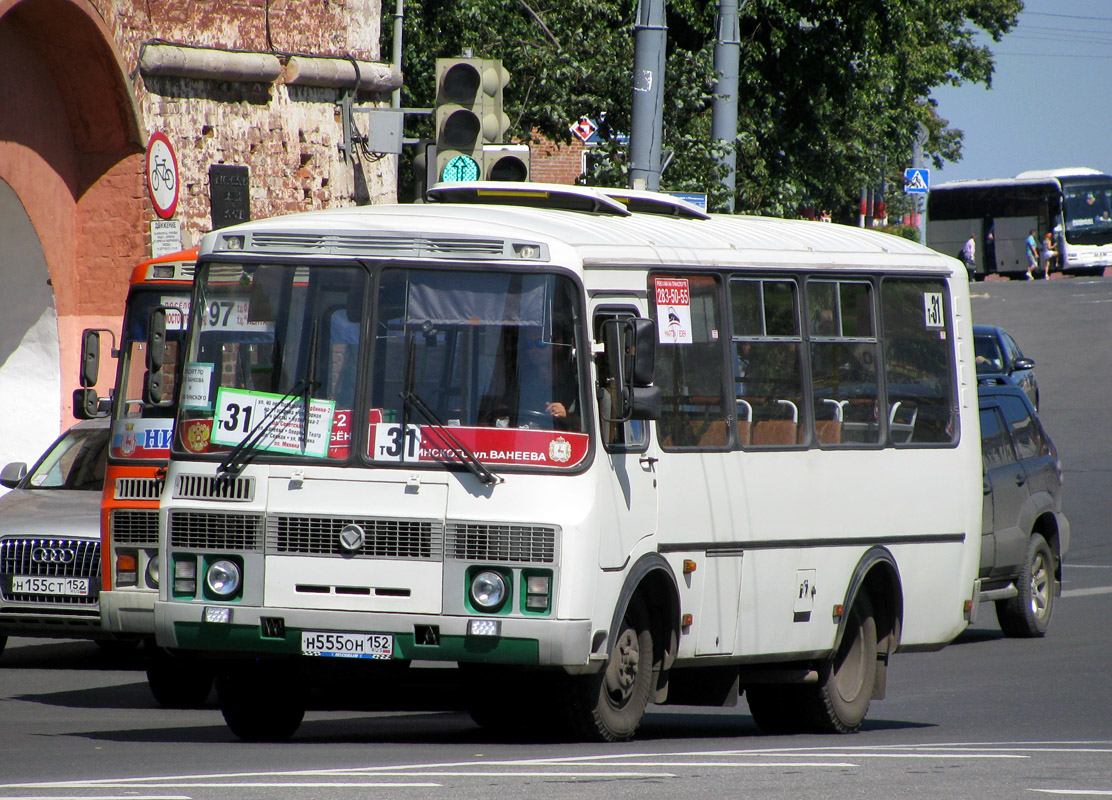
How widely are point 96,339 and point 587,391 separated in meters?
5.37

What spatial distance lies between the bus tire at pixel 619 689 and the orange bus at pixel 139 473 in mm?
2128

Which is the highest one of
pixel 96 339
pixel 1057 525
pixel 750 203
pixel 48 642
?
pixel 750 203

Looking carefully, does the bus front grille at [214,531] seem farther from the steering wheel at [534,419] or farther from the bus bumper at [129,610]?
the steering wheel at [534,419]

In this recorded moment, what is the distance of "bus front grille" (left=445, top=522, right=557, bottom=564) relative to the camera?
8359 mm

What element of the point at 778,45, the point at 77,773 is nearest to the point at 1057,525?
the point at 77,773

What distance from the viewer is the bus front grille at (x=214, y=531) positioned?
341 inches

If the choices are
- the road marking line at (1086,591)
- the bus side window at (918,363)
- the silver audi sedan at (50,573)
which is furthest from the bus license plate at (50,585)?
the road marking line at (1086,591)

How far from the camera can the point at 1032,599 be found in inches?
650

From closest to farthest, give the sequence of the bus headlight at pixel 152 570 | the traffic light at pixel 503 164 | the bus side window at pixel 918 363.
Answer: the bus headlight at pixel 152 570 → the bus side window at pixel 918 363 → the traffic light at pixel 503 164

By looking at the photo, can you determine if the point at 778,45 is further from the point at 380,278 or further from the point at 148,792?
the point at 148,792

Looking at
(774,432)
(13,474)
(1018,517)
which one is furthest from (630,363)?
(1018,517)

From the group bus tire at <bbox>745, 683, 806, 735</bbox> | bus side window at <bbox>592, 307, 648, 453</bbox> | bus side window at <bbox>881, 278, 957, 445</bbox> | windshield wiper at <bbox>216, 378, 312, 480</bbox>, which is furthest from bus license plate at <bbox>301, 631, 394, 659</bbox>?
bus side window at <bbox>881, 278, 957, 445</bbox>

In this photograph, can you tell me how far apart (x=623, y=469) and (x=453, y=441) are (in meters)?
0.82

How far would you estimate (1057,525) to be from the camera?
17203 mm
